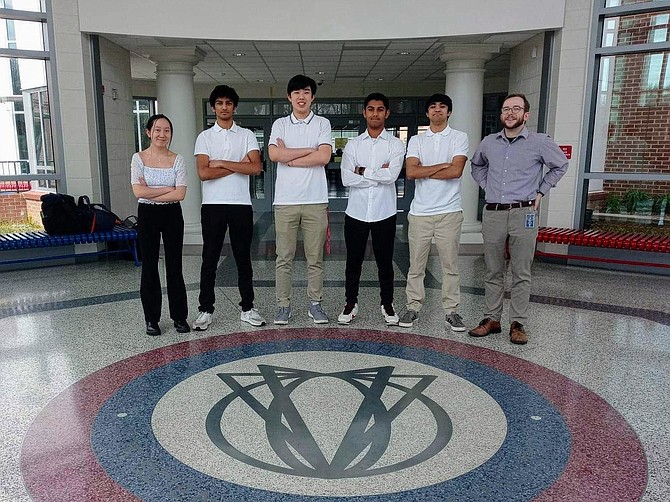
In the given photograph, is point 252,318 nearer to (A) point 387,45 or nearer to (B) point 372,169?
(B) point 372,169

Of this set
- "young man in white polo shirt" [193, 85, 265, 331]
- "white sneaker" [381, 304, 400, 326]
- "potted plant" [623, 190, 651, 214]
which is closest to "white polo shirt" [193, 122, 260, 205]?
"young man in white polo shirt" [193, 85, 265, 331]

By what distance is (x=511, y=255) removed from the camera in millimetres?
3941

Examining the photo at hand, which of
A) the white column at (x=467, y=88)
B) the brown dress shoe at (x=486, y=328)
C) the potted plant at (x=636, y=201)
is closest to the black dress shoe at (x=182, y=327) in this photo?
the brown dress shoe at (x=486, y=328)

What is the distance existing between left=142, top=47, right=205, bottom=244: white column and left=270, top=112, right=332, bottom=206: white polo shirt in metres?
4.28

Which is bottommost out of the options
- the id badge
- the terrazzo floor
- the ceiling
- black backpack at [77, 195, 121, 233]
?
the terrazzo floor

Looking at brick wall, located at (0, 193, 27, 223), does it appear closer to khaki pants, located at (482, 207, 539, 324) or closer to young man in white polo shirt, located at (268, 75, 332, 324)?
young man in white polo shirt, located at (268, 75, 332, 324)

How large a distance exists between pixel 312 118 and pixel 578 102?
3.97 metres

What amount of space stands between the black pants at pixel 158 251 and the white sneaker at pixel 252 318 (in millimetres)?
463

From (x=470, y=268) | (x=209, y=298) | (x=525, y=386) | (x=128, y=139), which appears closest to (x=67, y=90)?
(x=128, y=139)

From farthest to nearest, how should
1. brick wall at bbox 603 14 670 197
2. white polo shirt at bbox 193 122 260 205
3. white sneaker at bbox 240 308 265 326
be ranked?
brick wall at bbox 603 14 670 197 → white sneaker at bbox 240 308 265 326 → white polo shirt at bbox 193 122 260 205

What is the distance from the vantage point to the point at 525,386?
10.4 feet

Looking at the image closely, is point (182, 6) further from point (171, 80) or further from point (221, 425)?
point (221, 425)

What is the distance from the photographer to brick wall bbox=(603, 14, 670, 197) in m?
6.32

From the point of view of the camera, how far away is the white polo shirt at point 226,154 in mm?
3971
